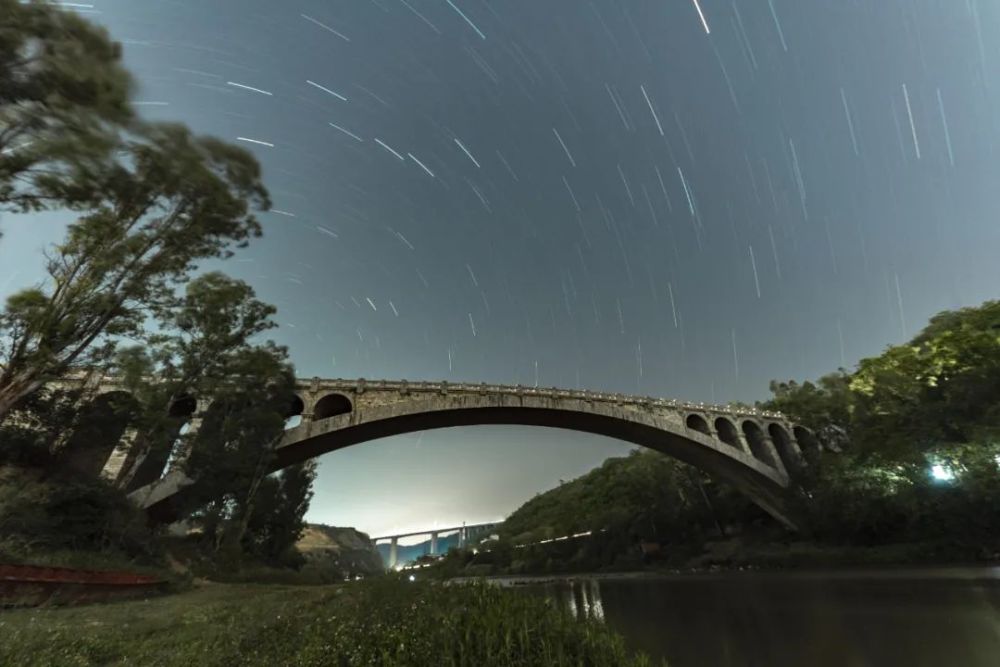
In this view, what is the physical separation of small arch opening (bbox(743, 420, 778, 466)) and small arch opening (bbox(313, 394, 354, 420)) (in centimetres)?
4402

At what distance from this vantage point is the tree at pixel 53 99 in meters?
8.27

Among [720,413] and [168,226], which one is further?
[720,413]

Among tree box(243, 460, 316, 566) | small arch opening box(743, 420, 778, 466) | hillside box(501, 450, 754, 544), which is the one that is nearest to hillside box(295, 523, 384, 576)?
tree box(243, 460, 316, 566)

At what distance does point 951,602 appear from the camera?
1259cm

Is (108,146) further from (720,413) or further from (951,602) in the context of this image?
(720,413)

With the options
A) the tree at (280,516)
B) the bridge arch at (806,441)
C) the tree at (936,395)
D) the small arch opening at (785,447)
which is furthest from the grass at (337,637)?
the bridge arch at (806,441)

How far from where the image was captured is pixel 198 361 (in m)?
21.3

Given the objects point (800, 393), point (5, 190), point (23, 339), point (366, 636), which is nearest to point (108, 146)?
point (5, 190)

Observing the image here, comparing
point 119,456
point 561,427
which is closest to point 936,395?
point 561,427

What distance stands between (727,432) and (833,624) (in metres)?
41.2

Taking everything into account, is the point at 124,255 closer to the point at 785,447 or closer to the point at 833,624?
the point at 833,624

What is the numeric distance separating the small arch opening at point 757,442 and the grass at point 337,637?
48.2 m

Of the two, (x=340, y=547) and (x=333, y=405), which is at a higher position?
(x=333, y=405)

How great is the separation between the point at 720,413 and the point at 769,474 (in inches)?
296
